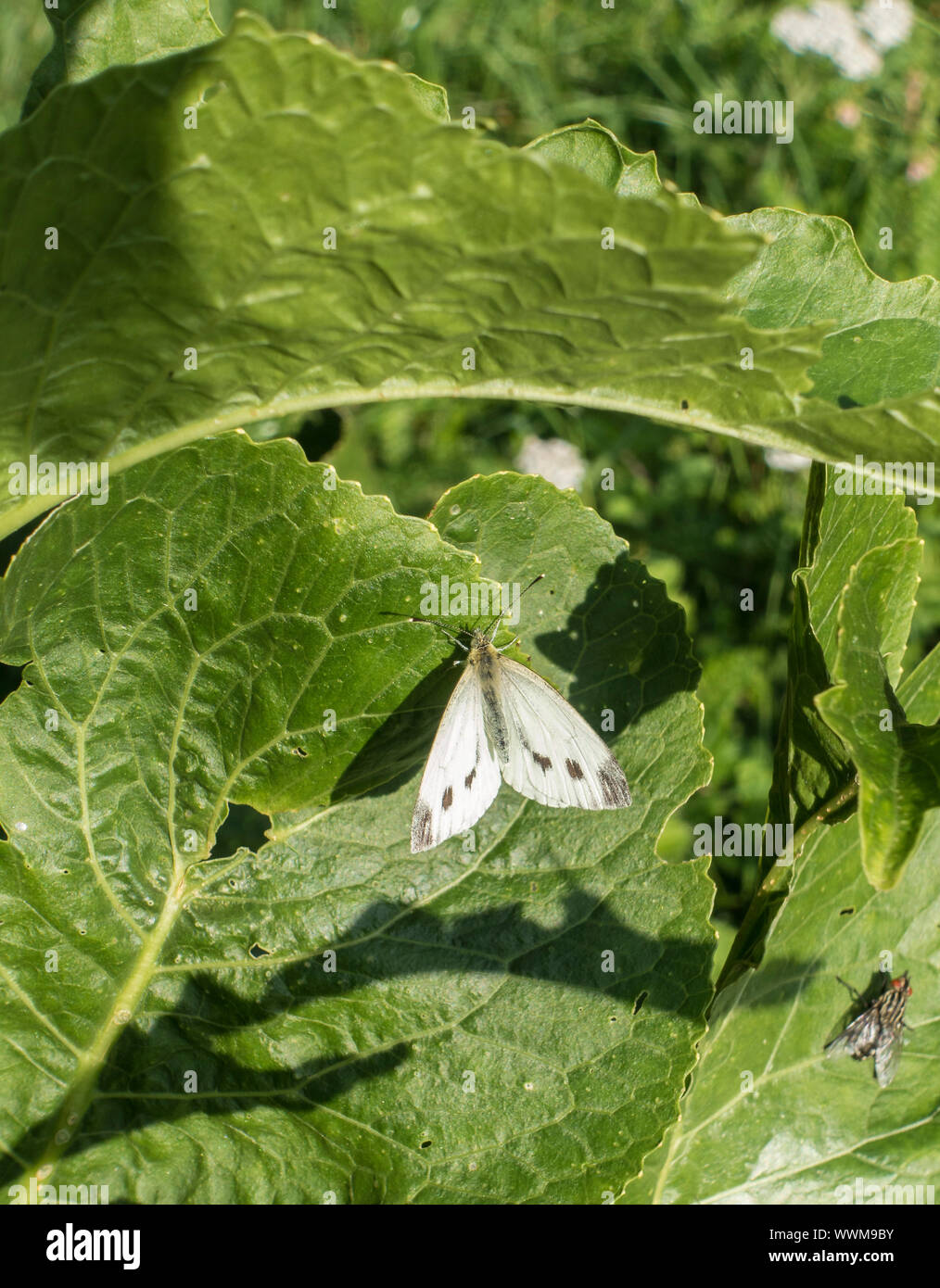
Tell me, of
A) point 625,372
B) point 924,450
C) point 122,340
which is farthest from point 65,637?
point 924,450

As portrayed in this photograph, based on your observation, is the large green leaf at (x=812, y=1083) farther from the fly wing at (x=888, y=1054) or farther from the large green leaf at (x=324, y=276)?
the large green leaf at (x=324, y=276)

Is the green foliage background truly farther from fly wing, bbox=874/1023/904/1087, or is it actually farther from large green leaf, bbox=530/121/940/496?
large green leaf, bbox=530/121/940/496

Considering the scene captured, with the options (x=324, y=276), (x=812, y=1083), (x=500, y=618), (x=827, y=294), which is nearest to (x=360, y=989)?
(x=500, y=618)

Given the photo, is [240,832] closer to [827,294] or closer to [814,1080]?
[814,1080]

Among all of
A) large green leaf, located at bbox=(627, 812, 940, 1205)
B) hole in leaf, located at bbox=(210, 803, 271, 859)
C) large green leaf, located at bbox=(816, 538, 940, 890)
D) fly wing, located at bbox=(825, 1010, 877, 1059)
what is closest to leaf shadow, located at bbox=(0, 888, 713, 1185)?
large green leaf, located at bbox=(627, 812, 940, 1205)

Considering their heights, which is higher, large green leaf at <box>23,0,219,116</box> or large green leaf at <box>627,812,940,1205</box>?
large green leaf at <box>23,0,219,116</box>
